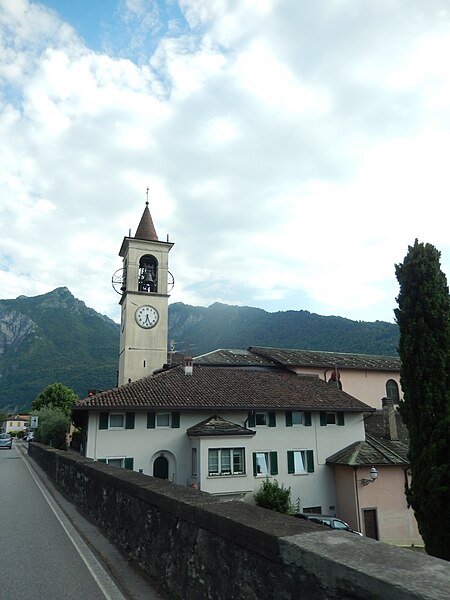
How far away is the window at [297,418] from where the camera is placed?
27.2m

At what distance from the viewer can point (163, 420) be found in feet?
80.6

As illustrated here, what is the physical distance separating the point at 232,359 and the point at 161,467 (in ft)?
42.4

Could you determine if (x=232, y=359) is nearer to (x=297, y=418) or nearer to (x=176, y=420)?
(x=297, y=418)

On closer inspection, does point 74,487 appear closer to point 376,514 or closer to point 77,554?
point 77,554

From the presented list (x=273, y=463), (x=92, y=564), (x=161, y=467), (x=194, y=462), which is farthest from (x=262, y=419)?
(x=92, y=564)

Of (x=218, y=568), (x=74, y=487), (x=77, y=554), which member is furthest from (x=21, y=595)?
(x=74, y=487)

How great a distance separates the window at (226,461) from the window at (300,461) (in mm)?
4011

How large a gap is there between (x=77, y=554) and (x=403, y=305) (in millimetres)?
13565

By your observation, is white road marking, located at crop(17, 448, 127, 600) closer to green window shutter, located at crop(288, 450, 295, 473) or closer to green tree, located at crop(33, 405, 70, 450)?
green window shutter, located at crop(288, 450, 295, 473)

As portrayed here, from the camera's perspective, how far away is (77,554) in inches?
251

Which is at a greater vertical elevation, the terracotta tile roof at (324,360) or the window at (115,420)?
the terracotta tile roof at (324,360)

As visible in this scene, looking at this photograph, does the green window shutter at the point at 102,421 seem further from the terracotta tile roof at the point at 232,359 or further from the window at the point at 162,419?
the terracotta tile roof at the point at 232,359

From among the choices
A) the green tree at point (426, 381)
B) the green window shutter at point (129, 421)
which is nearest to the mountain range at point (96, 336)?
the green window shutter at point (129, 421)

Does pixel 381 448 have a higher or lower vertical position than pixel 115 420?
lower
